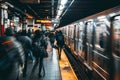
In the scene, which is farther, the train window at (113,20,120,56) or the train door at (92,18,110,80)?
the train door at (92,18,110,80)

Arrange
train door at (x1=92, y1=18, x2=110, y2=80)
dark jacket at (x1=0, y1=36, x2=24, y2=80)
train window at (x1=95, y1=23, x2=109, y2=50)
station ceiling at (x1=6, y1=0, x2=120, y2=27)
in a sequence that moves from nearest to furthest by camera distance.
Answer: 1. dark jacket at (x1=0, y1=36, x2=24, y2=80)
2. train door at (x1=92, y1=18, x2=110, y2=80)
3. train window at (x1=95, y1=23, x2=109, y2=50)
4. station ceiling at (x1=6, y1=0, x2=120, y2=27)

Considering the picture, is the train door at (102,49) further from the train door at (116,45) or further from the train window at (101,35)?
the train door at (116,45)

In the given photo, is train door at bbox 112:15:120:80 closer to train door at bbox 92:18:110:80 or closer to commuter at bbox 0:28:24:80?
train door at bbox 92:18:110:80

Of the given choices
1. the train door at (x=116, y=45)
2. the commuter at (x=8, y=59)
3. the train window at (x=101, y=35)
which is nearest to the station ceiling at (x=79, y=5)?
the train window at (x=101, y=35)

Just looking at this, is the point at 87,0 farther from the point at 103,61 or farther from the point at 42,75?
the point at 103,61

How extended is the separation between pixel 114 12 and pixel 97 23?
6.84 ft

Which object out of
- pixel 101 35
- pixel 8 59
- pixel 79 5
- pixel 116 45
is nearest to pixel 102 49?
pixel 101 35

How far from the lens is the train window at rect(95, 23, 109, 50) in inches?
259

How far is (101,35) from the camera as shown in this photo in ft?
23.4

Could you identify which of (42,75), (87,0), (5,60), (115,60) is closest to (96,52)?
(115,60)

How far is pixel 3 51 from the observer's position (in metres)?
5.18

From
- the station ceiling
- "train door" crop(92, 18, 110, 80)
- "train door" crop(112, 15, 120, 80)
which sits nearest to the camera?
"train door" crop(112, 15, 120, 80)

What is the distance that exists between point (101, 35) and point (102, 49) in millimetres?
450

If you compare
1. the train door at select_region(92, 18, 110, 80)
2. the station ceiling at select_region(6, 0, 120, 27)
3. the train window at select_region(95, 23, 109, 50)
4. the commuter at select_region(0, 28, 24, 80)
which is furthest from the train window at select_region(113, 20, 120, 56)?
the station ceiling at select_region(6, 0, 120, 27)
